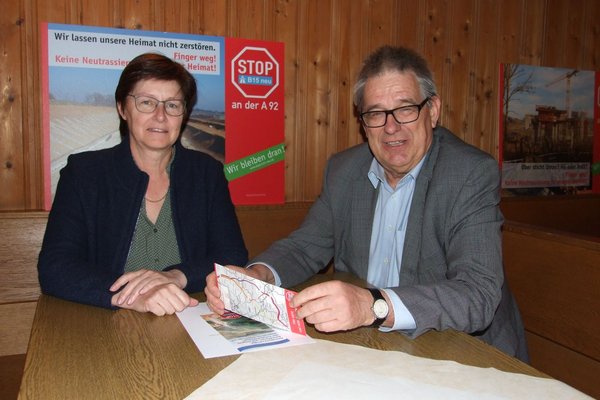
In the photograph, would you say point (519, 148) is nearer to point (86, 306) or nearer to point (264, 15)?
point (264, 15)

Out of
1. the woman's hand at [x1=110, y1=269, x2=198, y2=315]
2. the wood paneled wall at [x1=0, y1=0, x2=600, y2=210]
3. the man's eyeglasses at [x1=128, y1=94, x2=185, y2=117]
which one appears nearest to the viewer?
the woman's hand at [x1=110, y1=269, x2=198, y2=315]

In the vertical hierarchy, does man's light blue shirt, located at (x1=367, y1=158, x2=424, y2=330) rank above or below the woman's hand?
above

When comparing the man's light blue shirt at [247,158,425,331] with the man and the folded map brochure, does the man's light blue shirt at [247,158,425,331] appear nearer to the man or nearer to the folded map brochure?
the man

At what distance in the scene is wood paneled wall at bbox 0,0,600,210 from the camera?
115 inches

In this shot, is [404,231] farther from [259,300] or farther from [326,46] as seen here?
[326,46]

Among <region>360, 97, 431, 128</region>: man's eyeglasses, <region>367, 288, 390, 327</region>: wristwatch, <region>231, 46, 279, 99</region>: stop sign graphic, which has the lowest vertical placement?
<region>367, 288, 390, 327</region>: wristwatch

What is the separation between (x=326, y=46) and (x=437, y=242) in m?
2.09

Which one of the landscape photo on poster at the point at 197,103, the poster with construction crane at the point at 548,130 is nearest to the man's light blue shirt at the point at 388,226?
the landscape photo on poster at the point at 197,103

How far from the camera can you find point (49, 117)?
2955 millimetres

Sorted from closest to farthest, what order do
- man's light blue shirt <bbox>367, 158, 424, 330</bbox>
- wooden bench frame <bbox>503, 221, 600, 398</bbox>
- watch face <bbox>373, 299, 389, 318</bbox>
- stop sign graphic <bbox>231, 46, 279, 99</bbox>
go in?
watch face <bbox>373, 299, 389, 318</bbox>, man's light blue shirt <bbox>367, 158, 424, 330</bbox>, wooden bench frame <bbox>503, 221, 600, 398</bbox>, stop sign graphic <bbox>231, 46, 279, 99</bbox>

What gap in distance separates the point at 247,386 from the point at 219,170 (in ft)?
5.01

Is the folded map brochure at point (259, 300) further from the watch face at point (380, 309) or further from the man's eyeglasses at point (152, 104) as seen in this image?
the man's eyeglasses at point (152, 104)

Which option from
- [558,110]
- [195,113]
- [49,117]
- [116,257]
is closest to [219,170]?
[116,257]

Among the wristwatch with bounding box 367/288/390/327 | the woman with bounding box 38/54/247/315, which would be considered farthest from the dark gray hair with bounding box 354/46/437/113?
the wristwatch with bounding box 367/288/390/327
